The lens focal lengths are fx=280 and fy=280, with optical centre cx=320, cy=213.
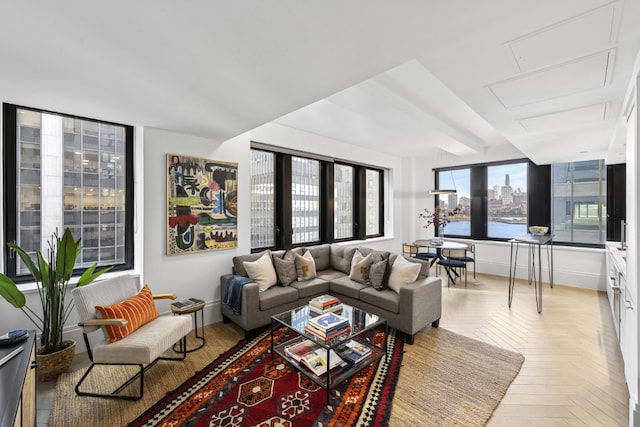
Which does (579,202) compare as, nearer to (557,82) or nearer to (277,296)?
(557,82)

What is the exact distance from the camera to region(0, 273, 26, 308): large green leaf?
2.12 m

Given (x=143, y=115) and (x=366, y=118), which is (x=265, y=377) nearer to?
(x=143, y=115)

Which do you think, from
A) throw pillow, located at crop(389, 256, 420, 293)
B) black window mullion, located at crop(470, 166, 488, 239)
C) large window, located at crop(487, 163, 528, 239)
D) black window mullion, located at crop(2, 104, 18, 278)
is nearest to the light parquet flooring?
throw pillow, located at crop(389, 256, 420, 293)

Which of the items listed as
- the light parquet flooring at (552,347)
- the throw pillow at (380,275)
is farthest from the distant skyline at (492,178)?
the throw pillow at (380,275)

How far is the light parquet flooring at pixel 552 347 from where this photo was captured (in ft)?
6.51

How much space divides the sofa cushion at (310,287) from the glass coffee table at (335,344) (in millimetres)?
591

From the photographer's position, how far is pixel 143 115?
2.68 meters

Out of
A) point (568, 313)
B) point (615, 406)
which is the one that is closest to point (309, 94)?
point (615, 406)

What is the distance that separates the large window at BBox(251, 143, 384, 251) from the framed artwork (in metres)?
0.61

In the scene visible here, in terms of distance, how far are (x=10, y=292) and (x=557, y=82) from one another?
4.45 metres

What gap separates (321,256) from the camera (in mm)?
4438

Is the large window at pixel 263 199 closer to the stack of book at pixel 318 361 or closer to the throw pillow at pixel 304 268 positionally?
the throw pillow at pixel 304 268

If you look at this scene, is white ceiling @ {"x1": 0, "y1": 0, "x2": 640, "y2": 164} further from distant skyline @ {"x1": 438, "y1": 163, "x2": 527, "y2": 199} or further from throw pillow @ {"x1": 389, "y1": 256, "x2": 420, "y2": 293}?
distant skyline @ {"x1": 438, "y1": 163, "x2": 527, "y2": 199}

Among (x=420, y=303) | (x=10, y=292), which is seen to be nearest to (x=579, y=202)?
(x=420, y=303)
